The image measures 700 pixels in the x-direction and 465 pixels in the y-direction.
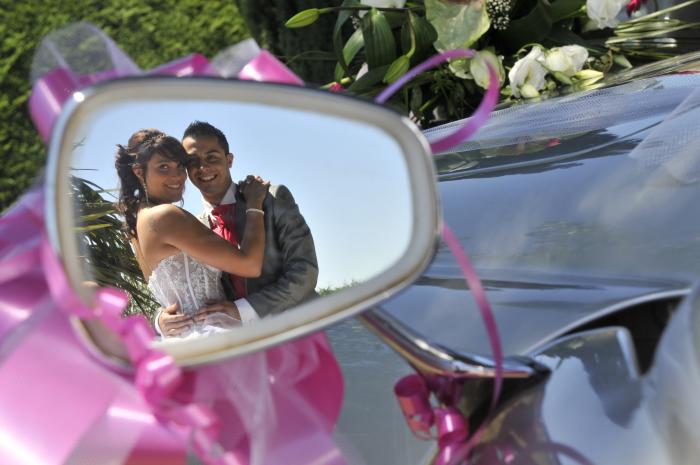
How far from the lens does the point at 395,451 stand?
84cm

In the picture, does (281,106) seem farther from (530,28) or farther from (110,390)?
(530,28)

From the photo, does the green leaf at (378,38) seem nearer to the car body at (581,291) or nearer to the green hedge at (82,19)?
the car body at (581,291)

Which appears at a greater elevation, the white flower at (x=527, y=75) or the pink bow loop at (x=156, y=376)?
the pink bow loop at (x=156, y=376)

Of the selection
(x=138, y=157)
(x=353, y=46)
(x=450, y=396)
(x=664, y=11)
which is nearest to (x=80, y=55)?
(x=138, y=157)

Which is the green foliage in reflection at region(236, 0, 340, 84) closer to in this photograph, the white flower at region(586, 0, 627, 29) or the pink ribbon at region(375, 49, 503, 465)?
the white flower at region(586, 0, 627, 29)

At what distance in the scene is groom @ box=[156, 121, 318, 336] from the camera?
749 mm

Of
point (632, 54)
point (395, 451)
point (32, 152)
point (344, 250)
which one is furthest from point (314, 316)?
point (32, 152)

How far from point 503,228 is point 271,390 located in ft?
1.33

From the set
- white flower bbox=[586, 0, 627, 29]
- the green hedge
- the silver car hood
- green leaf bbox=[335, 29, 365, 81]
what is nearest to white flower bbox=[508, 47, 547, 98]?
white flower bbox=[586, 0, 627, 29]

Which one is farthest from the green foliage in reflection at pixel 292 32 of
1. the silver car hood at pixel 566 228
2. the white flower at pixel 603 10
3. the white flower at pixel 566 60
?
the silver car hood at pixel 566 228

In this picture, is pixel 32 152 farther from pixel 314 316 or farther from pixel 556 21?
pixel 314 316

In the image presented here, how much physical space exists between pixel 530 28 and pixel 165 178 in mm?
2955

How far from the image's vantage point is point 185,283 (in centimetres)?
77

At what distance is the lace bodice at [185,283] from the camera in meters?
0.76
